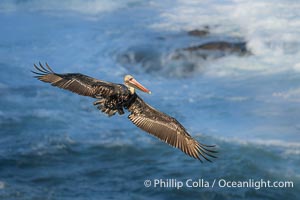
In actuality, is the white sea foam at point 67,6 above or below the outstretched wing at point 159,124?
above

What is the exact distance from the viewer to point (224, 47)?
90.0ft

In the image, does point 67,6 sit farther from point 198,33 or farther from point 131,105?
point 131,105

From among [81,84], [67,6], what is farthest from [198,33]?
[81,84]

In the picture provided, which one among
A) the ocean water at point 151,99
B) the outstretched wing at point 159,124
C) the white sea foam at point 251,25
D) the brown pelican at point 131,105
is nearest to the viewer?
the brown pelican at point 131,105

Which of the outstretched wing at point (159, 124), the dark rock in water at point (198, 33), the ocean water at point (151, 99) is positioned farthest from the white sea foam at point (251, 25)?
the outstretched wing at point (159, 124)

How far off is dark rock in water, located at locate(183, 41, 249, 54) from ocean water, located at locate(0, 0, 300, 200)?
0.19m

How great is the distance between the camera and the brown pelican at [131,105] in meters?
12.0

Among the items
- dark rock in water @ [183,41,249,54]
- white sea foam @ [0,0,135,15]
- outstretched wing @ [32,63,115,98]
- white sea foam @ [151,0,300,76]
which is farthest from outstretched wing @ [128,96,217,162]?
white sea foam @ [0,0,135,15]

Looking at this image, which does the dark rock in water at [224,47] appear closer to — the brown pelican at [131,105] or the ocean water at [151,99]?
the ocean water at [151,99]

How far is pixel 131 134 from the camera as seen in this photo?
2209 cm

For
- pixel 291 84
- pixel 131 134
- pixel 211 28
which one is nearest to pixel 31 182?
pixel 131 134

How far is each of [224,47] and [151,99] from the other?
4.47 metres

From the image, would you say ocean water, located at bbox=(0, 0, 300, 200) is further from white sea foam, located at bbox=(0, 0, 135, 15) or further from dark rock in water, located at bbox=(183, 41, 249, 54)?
dark rock in water, located at bbox=(183, 41, 249, 54)

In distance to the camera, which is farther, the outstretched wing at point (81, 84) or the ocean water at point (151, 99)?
the ocean water at point (151, 99)
